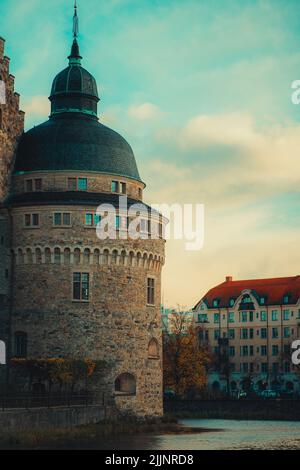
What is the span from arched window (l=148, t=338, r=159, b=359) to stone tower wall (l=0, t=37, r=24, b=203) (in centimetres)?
1479

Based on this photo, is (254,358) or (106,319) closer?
(106,319)

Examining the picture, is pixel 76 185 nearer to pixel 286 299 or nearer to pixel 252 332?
pixel 286 299

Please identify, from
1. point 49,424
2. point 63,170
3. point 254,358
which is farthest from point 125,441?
point 254,358

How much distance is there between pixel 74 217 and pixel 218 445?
18.3 metres

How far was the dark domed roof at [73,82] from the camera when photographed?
69000 millimetres

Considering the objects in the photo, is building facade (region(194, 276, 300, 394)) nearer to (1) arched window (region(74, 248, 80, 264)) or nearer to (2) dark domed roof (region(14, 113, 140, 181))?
(2) dark domed roof (region(14, 113, 140, 181))

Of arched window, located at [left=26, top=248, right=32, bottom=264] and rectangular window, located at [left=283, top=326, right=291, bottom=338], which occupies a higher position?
arched window, located at [left=26, top=248, right=32, bottom=264]

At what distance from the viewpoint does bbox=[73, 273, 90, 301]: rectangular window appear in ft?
203

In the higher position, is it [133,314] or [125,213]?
[125,213]

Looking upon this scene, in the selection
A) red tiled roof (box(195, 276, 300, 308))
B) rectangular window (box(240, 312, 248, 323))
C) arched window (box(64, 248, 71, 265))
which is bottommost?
rectangular window (box(240, 312, 248, 323))

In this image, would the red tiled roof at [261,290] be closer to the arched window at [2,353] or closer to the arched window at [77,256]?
the arched window at [77,256]

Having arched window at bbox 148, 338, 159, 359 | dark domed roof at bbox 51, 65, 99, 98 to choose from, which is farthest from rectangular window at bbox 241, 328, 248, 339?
dark domed roof at bbox 51, 65, 99, 98
